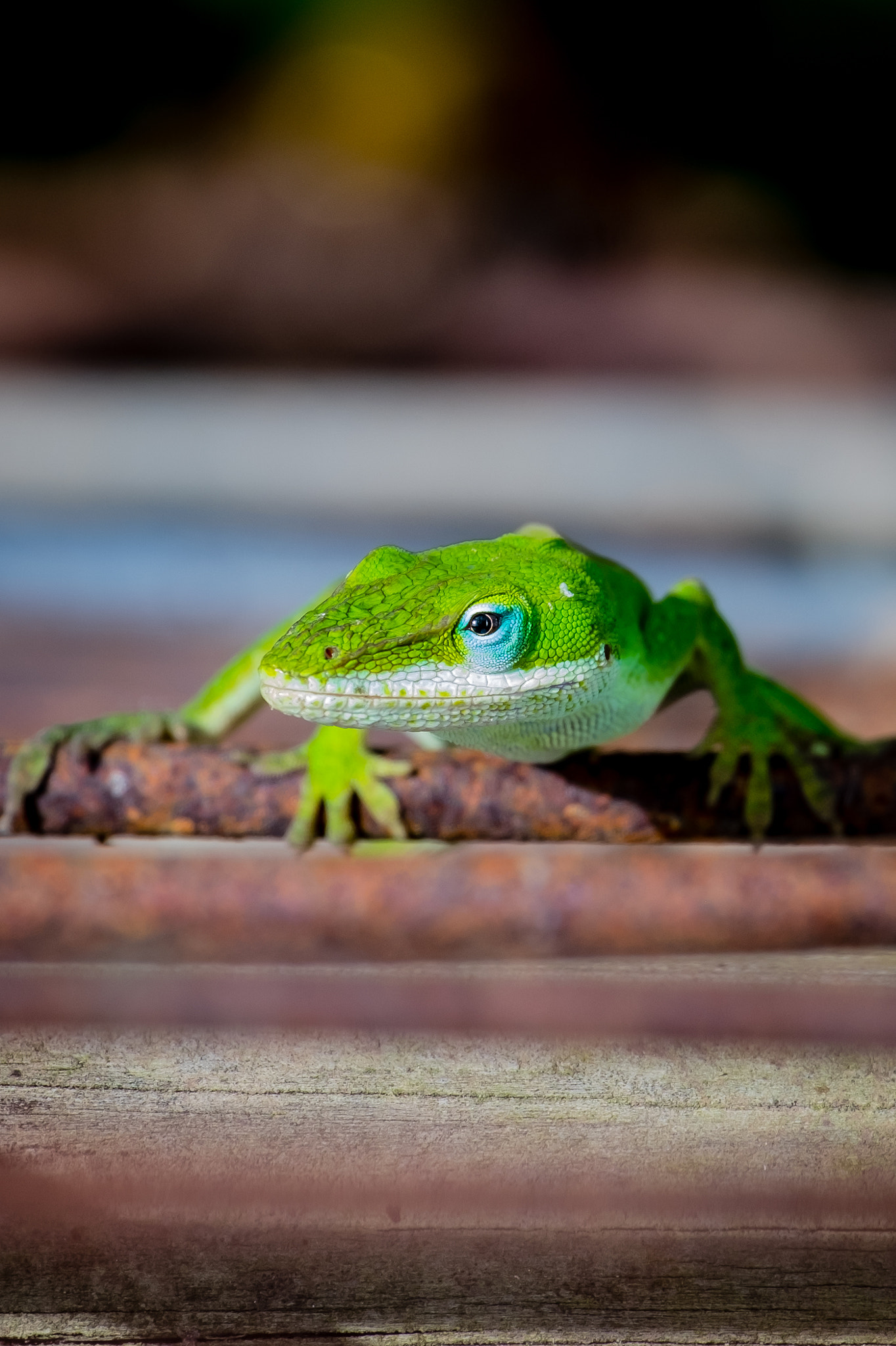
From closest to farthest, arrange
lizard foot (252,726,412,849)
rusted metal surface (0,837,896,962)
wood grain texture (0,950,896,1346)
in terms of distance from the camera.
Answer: wood grain texture (0,950,896,1346) < rusted metal surface (0,837,896,962) < lizard foot (252,726,412,849)

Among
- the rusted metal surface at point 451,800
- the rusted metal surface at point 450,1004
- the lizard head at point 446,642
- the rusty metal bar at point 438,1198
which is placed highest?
the lizard head at point 446,642

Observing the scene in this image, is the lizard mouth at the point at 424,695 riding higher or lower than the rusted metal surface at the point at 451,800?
higher

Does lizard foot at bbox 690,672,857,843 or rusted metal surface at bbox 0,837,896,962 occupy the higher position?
lizard foot at bbox 690,672,857,843

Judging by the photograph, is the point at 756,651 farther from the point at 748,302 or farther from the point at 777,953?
the point at 748,302

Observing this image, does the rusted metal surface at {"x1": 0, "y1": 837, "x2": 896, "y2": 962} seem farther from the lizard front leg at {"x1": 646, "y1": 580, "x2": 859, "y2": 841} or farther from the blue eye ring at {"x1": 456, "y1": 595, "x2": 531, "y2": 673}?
the blue eye ring at {"x1": 456, "y1": 595, "x2": 531, "y2": 673}

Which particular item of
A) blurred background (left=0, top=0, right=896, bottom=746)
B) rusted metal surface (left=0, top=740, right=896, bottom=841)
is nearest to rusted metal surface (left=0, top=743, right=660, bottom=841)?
rusted metal surface (left=0, top=740, right=896, bottom=841)

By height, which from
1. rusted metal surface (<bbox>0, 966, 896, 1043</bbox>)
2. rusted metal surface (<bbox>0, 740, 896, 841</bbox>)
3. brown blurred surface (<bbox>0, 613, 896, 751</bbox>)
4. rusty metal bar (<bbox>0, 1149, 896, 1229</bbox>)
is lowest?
rusty metal bar (<bbox>0, 1149, 896, 1229</bbox>)

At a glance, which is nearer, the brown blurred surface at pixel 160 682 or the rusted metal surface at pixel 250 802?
the rusted metal surface at pixel 250 802

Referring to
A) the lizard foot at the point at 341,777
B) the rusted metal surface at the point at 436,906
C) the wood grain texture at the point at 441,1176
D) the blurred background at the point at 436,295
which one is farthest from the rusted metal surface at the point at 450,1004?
the blurred background at the point at 436,295

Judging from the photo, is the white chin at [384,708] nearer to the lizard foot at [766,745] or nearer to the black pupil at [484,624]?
the black pupil at [484,624]

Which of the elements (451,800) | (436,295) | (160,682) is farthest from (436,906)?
(436,295)
